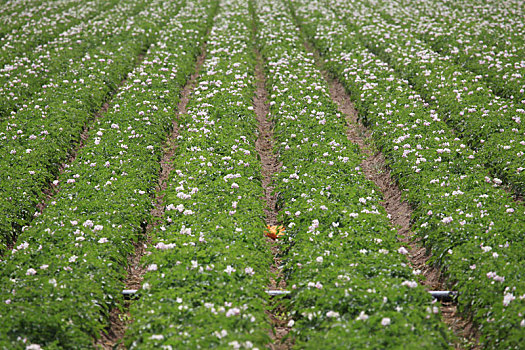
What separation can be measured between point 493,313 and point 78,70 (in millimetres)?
15336

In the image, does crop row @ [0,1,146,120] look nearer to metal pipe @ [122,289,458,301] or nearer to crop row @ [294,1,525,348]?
metal pipe @ [122,289,458,301]

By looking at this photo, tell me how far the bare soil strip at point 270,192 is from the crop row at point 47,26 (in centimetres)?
1071

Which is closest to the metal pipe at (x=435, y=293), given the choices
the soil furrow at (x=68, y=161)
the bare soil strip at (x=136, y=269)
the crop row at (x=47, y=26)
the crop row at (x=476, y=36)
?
the bare soil strip at (x=136, y=269)

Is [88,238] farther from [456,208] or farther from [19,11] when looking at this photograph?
[19,11]

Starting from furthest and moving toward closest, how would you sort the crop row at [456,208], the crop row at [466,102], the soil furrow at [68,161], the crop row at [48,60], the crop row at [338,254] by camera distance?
the crop row at [48,60]
the crop row at [466,102]
the soil furrow at [68,161]
the crop row at [456,208]
the crop row at [338,254]

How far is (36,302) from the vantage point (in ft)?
19.8

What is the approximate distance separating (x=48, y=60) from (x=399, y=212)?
15.3 m

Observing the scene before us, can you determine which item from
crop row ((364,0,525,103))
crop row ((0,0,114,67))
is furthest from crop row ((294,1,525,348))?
crop row ((0,0,114,67))

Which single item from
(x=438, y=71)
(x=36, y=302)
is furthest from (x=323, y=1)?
(x=36, y=302)

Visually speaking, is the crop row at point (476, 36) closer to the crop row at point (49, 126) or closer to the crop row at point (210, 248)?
the crop row at point (210, 248)

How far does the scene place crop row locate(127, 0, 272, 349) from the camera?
18.9ft

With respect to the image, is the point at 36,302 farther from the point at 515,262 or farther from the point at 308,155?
the point at 515,262

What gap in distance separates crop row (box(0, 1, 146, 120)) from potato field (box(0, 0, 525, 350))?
0.38 ft

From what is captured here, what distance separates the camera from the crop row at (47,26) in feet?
61.0
